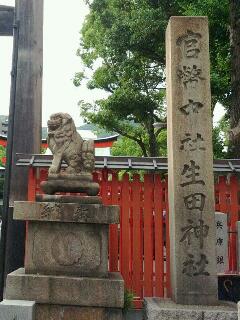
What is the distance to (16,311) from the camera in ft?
16.0

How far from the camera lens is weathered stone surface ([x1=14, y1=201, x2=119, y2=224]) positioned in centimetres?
545

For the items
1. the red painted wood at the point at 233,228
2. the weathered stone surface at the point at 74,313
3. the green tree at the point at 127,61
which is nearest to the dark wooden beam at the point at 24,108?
the weathered stone surface at the point at 74,313

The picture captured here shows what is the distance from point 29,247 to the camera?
552 cm

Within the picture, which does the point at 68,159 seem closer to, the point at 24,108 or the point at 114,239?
the point at 24,108

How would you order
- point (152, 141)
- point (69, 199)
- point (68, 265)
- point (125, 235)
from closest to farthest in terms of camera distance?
point (68, 265) → point (69, 199) → point (125, 235) → point (152, 141)

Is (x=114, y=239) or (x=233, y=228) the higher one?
(x=233, y=228)

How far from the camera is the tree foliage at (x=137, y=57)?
494 inches

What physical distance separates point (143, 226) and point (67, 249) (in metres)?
2.73

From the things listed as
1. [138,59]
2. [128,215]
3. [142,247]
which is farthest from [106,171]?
[138,59]

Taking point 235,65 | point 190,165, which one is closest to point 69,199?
point 190,165

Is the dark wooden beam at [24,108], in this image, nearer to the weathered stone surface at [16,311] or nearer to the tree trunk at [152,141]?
the weathered stone surface at [16,311]

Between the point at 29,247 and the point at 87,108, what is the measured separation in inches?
668

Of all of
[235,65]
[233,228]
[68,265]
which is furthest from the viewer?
[235,65]

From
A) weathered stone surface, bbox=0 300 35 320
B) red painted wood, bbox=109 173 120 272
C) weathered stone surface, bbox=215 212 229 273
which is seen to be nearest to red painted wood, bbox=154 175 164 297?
red painted wood, bbox=109 173 120 272
